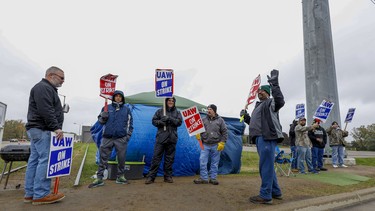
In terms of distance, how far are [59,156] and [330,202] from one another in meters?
4.78

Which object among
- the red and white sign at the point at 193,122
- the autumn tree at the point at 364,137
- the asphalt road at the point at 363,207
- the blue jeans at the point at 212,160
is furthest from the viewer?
the autumn tree at the point at 364,137

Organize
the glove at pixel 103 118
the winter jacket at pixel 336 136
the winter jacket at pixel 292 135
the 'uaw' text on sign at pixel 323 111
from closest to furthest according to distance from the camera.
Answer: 1. the glove at pixel 103 118
2. the 'uaw' text on sign at pixel 323 111
3. the winter jacket at pixel 292 135
4. the winter jacket at pixel 336 136

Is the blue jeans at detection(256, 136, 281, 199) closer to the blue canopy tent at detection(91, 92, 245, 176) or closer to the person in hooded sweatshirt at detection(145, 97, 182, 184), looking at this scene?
the person in hooded sweatshirt at detection(145, 97, 182, 184)

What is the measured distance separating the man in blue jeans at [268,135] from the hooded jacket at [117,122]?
2.84 metres

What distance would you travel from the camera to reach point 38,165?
377cm

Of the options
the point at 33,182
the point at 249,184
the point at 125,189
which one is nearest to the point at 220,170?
the point at 249,184

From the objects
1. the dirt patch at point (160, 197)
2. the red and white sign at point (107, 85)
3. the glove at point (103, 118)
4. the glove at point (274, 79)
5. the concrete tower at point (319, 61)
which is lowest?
the dirt patch at point (160, 197)

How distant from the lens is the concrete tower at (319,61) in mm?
11289

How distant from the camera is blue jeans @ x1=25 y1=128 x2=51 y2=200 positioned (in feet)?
12.3

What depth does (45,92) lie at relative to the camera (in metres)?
3.80

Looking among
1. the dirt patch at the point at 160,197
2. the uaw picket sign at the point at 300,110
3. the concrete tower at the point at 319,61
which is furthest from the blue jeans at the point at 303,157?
the concrete tower at the point at 319,61

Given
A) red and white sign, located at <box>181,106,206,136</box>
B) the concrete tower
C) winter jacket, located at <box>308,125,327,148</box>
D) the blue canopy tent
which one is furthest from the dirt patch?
the concrete tower

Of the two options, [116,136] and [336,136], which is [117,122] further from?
[336,136]

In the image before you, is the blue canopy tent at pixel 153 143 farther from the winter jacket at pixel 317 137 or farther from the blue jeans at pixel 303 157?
the winter jacket at pixel 317 137
